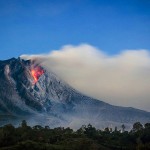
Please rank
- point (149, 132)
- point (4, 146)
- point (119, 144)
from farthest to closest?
1. point (149, 132)
2. point (119, 144)
3. point (4, 146)

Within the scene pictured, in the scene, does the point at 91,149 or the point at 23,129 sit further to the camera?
the point at 23,129

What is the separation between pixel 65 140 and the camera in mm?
124688

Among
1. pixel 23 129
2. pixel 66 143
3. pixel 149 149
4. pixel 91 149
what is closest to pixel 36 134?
pixel 23 129

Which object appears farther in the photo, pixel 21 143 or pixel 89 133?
pixel 89 133

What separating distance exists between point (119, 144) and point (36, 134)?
2805 centimetres

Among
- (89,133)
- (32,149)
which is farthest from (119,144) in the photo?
(32,149)

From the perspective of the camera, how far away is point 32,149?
112 metres

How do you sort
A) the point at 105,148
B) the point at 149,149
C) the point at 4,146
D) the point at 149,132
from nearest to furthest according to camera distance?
1. the point at 149,149
2. the point at 4,146
3. the point at 105,148
4. the point at 149,132

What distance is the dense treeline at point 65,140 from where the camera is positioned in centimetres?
11300

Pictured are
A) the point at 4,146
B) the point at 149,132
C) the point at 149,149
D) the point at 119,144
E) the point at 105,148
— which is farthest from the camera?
the point at 149,132

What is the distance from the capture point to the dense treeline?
113000mm

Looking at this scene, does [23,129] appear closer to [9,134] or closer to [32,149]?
[9,134]

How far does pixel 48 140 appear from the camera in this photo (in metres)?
124

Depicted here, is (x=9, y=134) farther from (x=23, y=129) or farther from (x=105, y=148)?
(x=105, y=148)
